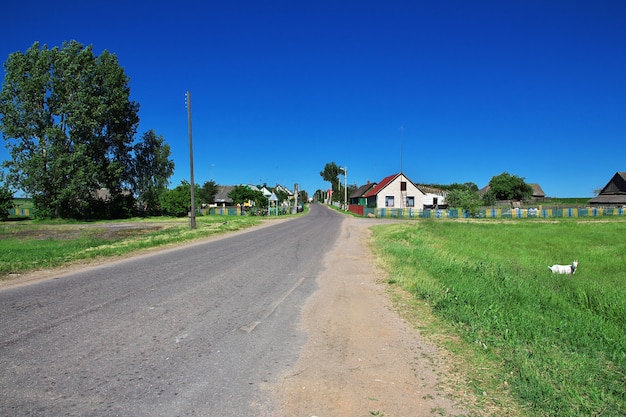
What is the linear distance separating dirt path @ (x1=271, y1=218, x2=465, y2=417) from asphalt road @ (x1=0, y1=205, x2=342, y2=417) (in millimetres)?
257

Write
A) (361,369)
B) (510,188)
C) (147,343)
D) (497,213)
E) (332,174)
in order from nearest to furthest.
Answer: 1. (361,369)
2. (147,343)
3. (497,213)
4. (510,188)
5. (332,174)

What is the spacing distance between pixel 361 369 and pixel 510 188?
9688 cm

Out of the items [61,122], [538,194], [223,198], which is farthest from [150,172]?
[538,194]

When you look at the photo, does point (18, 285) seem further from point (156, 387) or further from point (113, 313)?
point (156, 387)

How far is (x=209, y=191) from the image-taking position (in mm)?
92750

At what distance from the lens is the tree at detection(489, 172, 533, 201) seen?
89.8 meters

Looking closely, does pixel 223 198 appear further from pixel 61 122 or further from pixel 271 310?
pixel 271 310

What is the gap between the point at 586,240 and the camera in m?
23.1

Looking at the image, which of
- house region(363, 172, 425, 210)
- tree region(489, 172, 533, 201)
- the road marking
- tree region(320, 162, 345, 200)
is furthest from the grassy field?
tree region(320, 162, 345, 200)

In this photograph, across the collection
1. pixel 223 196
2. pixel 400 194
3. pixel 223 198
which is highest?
pixel 223 196

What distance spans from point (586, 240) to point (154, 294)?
24916 millimetres

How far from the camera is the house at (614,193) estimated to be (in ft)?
224

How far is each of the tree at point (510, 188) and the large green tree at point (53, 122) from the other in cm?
8115

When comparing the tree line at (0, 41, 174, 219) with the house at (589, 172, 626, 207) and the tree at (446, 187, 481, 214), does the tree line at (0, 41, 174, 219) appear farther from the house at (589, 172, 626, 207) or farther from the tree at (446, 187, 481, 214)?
the house at (589, 172, 626, 207)
